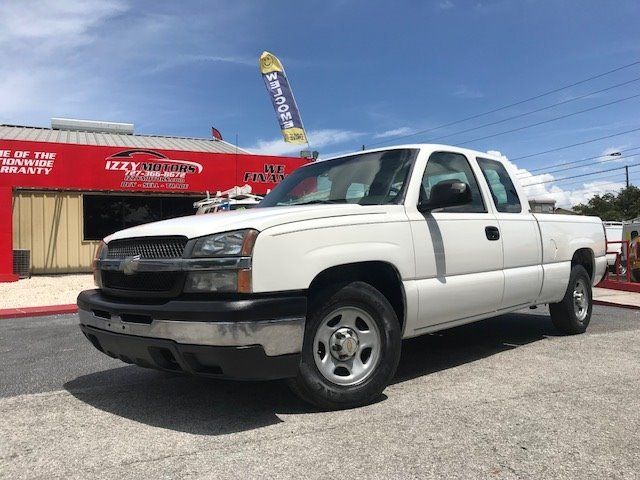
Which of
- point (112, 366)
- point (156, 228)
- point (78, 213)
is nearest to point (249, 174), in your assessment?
point (78, 213)

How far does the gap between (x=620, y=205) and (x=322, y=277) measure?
72134 mm

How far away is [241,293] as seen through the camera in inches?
129

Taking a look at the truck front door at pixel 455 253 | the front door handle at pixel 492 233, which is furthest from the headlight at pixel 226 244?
the front door handle at pixel 492 233

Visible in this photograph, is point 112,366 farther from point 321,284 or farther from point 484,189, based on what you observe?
point 484,189

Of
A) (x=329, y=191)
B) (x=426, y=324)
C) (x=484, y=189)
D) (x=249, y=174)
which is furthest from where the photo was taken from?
(x=249, y=174)

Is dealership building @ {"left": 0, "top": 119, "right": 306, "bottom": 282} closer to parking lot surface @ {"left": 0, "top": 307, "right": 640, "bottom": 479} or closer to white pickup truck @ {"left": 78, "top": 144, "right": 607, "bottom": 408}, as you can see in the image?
parking lot surface @ {"left": 0, "top": 307, "right": 640, "bottom": 479}

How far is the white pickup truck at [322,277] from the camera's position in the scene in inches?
129

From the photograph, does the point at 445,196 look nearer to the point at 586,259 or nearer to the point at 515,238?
the point at 515,238

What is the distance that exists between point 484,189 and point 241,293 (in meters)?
2.83

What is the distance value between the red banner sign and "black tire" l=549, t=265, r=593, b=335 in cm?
1450

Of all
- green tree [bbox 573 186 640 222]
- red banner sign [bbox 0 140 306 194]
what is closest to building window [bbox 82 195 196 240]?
red banner sign [bbox 0 140 306 194]

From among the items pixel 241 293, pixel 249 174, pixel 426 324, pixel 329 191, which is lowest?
pixel 426 324

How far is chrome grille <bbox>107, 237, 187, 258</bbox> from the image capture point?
3.49 meters

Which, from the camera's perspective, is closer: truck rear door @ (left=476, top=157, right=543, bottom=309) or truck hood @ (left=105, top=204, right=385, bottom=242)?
truck hood @ (left=105, top=204, right=385, bottom=242)
